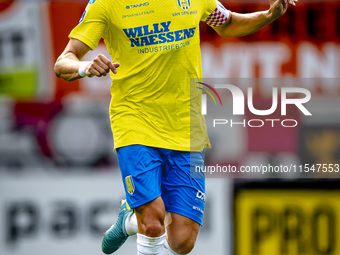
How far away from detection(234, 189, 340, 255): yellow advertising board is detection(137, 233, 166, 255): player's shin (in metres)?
3.79

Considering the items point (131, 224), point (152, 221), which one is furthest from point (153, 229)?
point (131, 224)

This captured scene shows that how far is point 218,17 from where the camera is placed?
395 cm

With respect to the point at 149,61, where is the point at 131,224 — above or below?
below

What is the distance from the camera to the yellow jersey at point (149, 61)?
3.47 meters

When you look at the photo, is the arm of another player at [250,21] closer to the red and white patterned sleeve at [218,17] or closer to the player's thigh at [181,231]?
the red and white patterned sleeve at [218,17]

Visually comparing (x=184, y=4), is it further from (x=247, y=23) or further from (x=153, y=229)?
(x=153, y=229)

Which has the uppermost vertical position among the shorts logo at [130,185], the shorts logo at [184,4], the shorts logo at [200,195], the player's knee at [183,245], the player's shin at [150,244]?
the shorts logo at [184,4]

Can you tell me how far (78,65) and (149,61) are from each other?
528mm

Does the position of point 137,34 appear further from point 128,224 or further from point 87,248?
point 87,248

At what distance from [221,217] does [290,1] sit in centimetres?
410

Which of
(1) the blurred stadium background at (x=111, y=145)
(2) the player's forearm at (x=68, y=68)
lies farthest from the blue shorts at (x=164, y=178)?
(1) the blurred stadium background at (x=111, y=145)

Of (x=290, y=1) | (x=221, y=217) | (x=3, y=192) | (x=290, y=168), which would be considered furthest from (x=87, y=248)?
(x=290, y=1)

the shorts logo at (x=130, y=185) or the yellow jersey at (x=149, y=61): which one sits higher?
the yellow jersey at (x=149, y=61)

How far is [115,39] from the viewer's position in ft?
11.7
